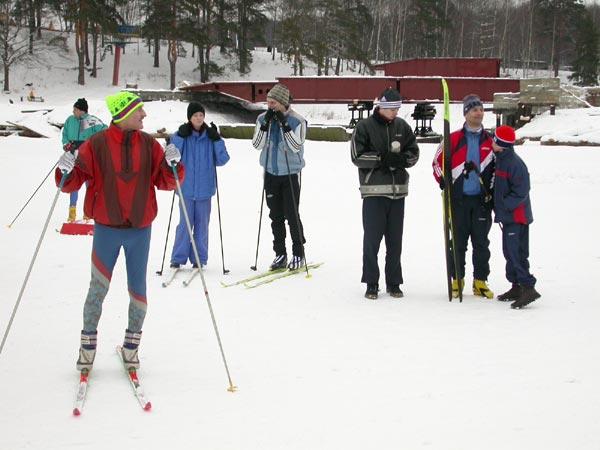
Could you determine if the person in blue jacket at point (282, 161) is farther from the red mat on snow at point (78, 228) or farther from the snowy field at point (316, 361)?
the red mat on snow at point (78, 228)

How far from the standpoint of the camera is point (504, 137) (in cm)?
618

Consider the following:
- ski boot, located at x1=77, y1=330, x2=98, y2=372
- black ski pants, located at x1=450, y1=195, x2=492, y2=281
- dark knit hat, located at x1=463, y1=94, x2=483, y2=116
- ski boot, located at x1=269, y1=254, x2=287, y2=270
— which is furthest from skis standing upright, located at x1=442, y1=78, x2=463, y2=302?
ski boot, located at x1=77, y1=330, x2=98, y2=372

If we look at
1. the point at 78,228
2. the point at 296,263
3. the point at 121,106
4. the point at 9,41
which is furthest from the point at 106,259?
the point at 9,41

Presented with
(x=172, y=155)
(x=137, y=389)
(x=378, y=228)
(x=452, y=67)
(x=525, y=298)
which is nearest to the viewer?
(x=137, y=389)

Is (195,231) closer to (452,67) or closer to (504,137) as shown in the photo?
(504,137)

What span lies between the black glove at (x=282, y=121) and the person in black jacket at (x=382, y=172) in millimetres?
1162

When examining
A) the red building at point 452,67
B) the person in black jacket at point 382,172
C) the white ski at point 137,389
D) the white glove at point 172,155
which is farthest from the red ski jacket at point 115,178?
the red building at point 452,67

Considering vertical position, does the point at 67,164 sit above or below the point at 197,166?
above

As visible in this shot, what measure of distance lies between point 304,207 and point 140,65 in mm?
41514

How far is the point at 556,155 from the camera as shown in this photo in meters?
18.2

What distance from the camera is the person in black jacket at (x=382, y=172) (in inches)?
256

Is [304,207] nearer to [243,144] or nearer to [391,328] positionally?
[391,328]

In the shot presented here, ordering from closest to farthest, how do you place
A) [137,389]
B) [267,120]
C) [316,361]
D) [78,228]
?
1. [137,389]
2. [316,361]
3. [267,120]
4. [78,228]

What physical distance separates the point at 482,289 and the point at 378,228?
3.80ft
